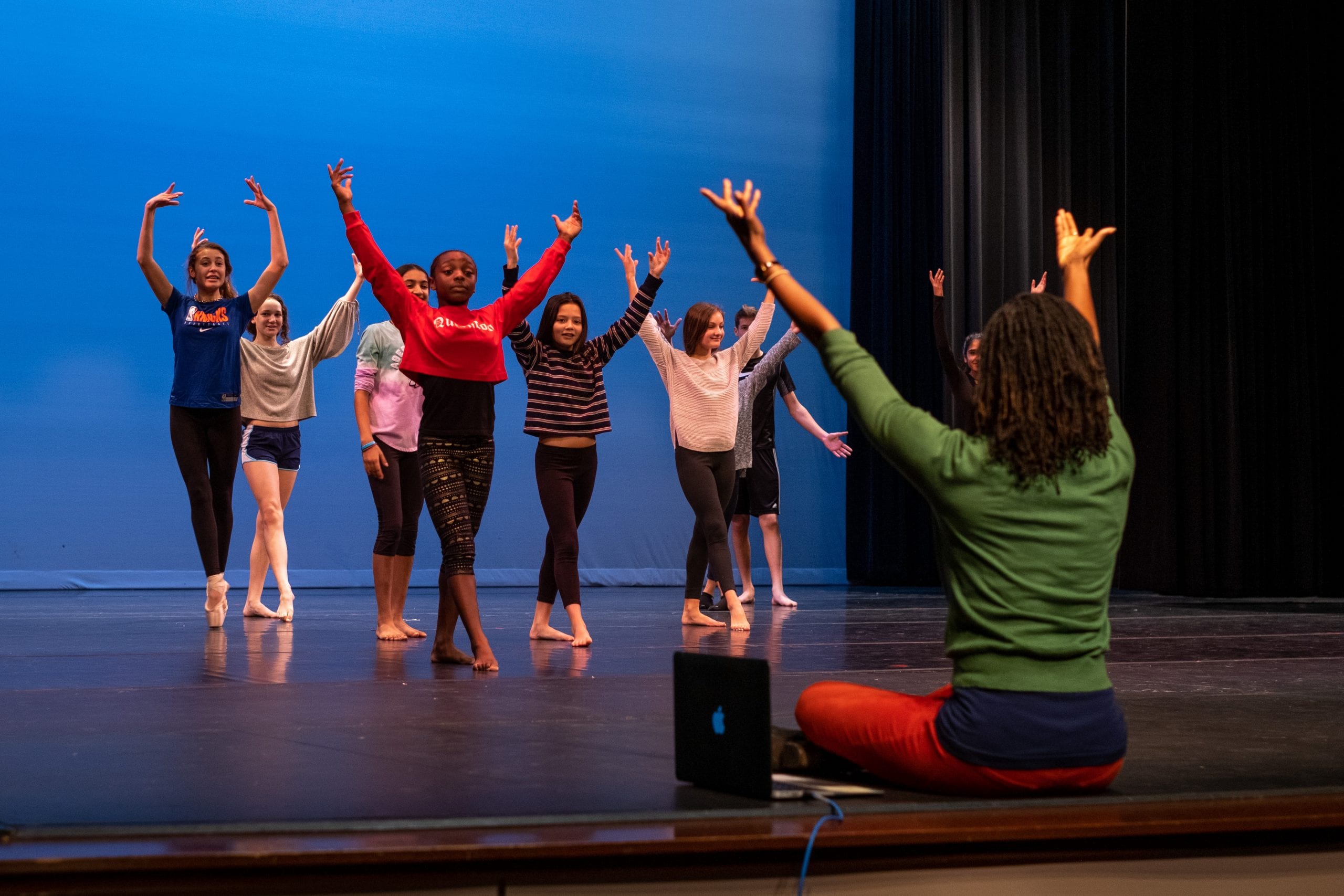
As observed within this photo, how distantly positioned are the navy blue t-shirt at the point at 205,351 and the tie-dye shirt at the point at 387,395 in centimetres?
64

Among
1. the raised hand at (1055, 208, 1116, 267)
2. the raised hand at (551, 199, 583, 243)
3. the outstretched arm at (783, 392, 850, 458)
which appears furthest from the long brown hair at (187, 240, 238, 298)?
the raised hand at (1055, 208, 1116, 267)

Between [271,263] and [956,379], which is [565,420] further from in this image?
[271,263]

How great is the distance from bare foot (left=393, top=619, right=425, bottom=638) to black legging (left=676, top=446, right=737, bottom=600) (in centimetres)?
124

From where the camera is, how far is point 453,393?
4059 millimetres

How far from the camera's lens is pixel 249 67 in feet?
29.2

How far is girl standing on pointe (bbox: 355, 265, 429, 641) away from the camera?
5.08 meters

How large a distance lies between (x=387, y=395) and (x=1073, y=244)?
3491 millimetres

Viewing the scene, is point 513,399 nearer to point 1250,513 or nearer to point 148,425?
point 148,425

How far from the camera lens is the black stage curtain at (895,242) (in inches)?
395

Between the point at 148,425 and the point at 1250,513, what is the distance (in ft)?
24.8

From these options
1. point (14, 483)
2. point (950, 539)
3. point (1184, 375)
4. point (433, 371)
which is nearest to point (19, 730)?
point (433, 371)

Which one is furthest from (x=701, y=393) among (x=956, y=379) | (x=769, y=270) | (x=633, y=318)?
(x=769, y=270)

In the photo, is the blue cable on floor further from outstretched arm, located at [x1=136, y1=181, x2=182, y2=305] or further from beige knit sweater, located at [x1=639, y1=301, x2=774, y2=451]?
outstretched arm, located at [x1=136, y1=181, x2=182, y2=305]

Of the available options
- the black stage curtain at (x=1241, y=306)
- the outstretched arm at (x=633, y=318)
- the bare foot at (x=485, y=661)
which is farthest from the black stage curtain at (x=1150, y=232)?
the bare foot at (x=485, y=661)
